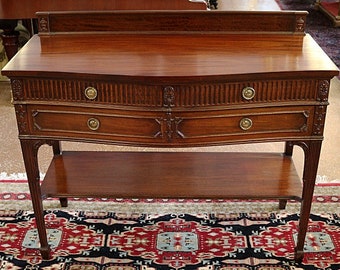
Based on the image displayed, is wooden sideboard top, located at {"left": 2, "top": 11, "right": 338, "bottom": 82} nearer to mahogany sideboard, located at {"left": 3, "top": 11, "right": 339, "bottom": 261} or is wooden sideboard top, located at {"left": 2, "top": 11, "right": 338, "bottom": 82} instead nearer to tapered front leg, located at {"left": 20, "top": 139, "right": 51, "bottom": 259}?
mahogany sideboard, located at {"left": 3, "top": 11, "right": 339, "bottom": 261}

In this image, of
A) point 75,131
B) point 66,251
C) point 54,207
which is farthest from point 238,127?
point 54,207

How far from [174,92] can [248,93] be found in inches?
9.6

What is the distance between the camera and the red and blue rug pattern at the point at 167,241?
2.05 m

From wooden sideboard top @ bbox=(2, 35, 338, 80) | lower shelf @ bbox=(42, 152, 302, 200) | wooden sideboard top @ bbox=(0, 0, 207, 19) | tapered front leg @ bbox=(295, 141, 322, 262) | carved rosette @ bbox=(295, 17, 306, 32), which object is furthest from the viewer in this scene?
wooden sideboard top @ bbox=(0, 0, 207, 19)

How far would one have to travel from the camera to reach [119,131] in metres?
1.75

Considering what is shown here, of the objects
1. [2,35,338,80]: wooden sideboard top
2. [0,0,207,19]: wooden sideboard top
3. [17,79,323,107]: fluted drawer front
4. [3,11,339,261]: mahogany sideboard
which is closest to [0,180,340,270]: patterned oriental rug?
[3,11,339,261]: mahogany sideboard

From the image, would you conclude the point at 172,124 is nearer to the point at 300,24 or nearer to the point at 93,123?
the point at 93,123

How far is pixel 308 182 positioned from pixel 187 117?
1.77 feet

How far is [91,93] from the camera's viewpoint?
169 cm

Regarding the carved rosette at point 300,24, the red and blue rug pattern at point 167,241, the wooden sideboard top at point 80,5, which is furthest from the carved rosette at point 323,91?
the wooden sideboard top at point 80,5

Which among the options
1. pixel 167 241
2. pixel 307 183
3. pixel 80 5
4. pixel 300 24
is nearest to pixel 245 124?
pixel 307 183

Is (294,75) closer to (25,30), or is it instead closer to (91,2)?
(91,2)

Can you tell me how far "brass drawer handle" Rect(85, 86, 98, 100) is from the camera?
1.68 metres

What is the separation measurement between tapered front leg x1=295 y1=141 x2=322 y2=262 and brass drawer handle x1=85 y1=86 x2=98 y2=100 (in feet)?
2.46
